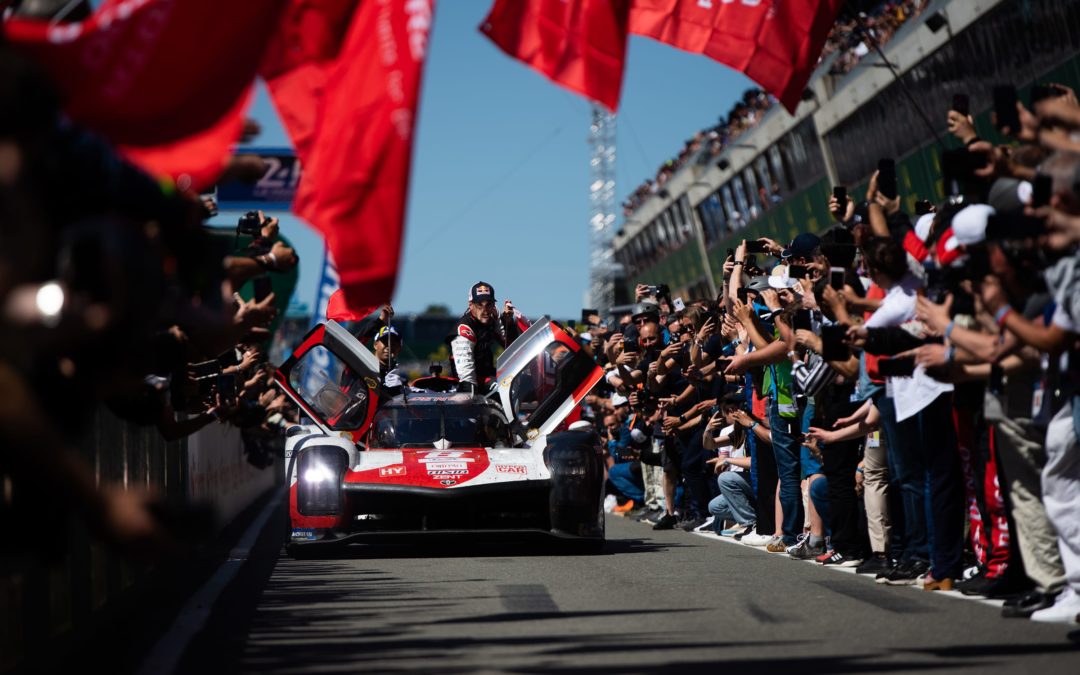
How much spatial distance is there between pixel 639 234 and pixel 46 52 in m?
64.1

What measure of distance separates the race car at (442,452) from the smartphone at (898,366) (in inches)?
184

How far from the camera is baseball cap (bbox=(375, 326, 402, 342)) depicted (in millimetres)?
17609

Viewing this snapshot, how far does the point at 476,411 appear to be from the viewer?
1620 cm

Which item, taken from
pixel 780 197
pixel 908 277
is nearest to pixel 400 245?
pixel 908 277

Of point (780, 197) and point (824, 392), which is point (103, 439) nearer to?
point (824, 392)

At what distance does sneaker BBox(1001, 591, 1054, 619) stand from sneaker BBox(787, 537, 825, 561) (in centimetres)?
442

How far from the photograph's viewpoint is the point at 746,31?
39.0 ft

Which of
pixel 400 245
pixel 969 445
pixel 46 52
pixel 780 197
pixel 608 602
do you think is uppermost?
pixel 780 197

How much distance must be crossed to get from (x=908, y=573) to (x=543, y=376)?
5168mm

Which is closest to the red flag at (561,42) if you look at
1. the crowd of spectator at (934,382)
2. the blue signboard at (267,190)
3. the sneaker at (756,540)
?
the crowd of spectator at (934,382)

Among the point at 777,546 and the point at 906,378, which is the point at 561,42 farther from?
the point at 777,546

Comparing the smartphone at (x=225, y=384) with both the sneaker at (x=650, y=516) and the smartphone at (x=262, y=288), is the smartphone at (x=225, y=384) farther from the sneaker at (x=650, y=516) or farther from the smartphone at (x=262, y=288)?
the sneaker at (x=650, y=516)

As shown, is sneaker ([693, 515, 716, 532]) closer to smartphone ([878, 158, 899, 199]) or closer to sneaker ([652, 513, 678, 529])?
sneaker ([652, 513, 678, 529])

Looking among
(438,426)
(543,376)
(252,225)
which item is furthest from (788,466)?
(252,225)
